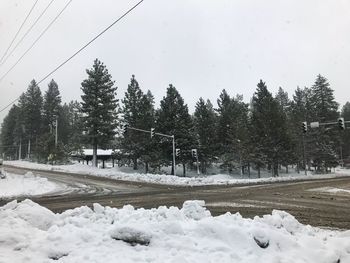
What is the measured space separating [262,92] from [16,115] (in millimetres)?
75100

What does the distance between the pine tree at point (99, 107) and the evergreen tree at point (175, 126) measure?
7722 mm

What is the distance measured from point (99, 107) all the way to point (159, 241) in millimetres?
55200

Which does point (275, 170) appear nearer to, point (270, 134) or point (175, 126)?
point (270, 134)

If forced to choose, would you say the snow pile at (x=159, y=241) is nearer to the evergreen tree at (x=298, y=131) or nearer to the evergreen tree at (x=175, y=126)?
the evergreen tree at (x=175, y=126)

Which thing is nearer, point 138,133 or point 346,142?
point 138,133

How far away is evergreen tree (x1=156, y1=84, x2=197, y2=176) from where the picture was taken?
62.4m

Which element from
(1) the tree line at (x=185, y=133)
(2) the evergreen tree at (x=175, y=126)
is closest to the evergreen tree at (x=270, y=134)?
(1) the tree line at (x=185, y=133)

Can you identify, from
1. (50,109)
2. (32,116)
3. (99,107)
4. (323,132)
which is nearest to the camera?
(99,107)

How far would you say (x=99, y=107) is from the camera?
6103 centimetres

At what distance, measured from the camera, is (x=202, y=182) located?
39.2 metres

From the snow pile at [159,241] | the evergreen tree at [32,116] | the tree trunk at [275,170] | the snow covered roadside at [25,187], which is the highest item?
the evergreen tree at [32,116]

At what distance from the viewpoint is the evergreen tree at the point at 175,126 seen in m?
62.4

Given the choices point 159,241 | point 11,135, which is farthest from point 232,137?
point 11,135

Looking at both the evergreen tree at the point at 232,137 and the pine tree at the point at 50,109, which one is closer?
the evergreen tree at the point at 232,137
